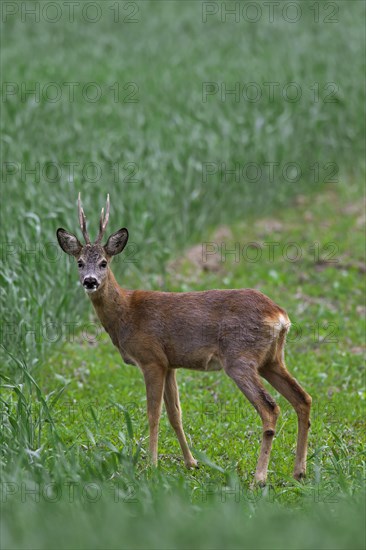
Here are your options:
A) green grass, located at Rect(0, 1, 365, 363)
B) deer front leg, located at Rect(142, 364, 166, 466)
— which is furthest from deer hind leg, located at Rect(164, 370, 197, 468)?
green grass, located at Rect(0, 1, 365, 363)

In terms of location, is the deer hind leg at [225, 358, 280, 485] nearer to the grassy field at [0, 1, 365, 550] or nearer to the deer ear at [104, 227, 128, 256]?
the grassy field at [0, 1, 365, 550]

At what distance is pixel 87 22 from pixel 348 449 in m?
16.1

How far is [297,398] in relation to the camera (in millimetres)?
7168

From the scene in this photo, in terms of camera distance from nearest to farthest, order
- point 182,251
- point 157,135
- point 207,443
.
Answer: point 207,443, point 182,251, point 157,135

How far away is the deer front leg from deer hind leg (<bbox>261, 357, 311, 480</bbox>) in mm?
679

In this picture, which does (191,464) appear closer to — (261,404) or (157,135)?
(261,404)

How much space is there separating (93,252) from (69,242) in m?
0.25

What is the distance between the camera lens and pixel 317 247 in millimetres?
12867

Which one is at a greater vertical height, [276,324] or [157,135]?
[157,135]

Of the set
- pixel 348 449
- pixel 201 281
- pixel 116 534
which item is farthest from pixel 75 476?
pixel 201 281

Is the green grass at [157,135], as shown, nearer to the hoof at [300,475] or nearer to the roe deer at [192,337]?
the roe deer at [192,337]

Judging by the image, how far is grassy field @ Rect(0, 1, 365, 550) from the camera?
559cm

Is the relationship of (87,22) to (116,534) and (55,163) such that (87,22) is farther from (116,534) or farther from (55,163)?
(116,534)

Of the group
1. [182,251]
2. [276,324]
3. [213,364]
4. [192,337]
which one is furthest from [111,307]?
[182,251]
